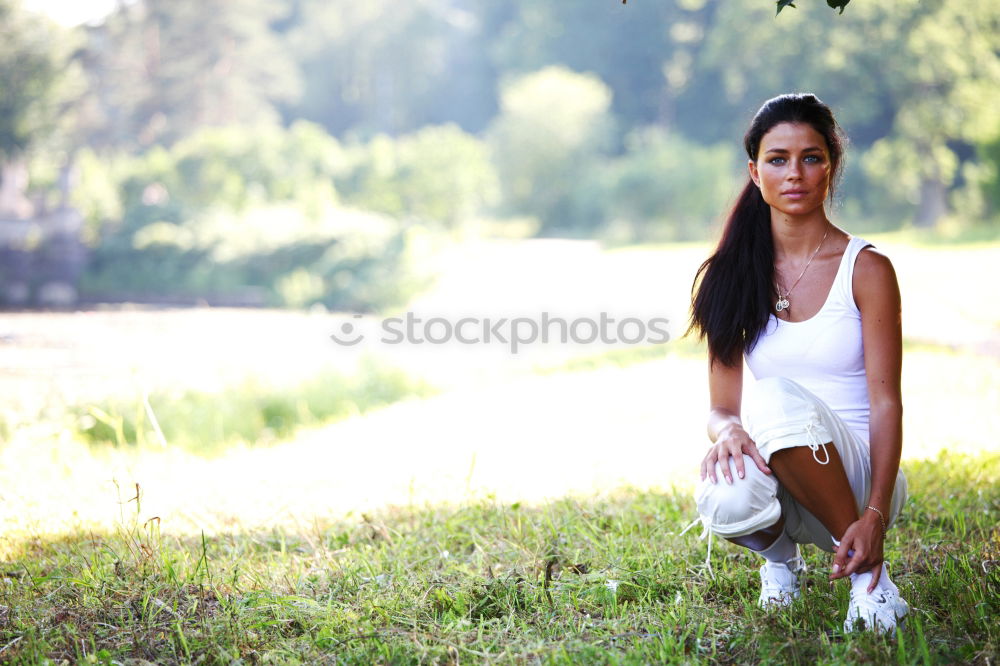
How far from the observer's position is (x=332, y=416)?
292 inches

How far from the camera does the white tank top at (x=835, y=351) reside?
7.17 feet

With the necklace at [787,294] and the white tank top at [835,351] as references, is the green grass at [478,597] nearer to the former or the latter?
the white tank top at [835,351]

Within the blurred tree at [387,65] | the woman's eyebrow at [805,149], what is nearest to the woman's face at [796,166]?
the woman's eyebrow at [805,149]

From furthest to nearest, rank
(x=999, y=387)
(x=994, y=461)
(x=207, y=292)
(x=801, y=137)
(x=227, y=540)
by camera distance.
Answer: (x=207, y=292) → (x=999, y=387) → (x=994, y=461) → (x=227, y=540) → (x=801, y=137)

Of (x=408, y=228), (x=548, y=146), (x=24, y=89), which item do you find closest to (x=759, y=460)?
(x=408, y=228)

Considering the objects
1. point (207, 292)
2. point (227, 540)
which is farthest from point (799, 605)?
point (207, 292)

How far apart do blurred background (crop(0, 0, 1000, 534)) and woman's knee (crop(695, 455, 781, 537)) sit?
99 cm

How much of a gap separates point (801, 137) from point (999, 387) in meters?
4.52

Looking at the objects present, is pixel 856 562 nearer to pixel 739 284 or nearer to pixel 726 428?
pixel 726 428

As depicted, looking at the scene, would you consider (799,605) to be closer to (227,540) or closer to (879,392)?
(879,392)

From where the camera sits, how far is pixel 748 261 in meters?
2.37

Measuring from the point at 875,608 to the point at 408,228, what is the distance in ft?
54.4

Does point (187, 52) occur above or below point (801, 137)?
above

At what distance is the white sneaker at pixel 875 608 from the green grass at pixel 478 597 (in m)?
0.04
